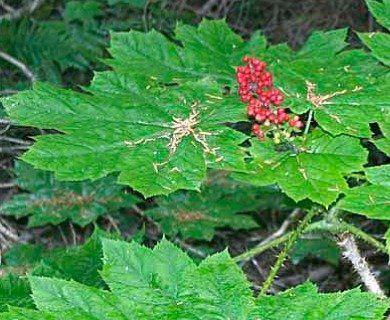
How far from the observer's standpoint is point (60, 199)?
360cm

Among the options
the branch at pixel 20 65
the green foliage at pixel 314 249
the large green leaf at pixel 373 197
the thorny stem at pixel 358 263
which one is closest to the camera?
the large green leaf at pixel 373 197

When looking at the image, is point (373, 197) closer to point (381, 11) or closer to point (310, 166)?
point (310, 166)

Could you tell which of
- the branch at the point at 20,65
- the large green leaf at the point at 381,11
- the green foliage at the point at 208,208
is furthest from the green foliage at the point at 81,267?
the branch at the point at 20,65

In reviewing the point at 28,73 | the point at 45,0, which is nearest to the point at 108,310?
the point at 28,73

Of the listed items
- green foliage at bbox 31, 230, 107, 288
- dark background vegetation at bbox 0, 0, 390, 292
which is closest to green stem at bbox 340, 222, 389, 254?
green foliage at bbox 31, 230, 107, 288

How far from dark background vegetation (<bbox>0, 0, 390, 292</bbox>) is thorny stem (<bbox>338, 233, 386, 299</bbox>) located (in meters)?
1.54

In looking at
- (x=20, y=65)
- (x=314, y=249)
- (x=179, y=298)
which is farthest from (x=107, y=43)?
(x=179, y=298)

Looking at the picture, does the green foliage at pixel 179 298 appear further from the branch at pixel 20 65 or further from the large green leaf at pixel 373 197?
the branch at pixel 20 65

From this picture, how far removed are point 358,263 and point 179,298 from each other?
0.65 m

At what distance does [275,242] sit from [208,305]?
57cm

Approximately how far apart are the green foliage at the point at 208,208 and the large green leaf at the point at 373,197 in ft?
5.66

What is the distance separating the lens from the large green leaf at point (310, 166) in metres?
1.73

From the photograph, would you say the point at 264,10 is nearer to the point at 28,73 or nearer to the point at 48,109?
the point at 28,73

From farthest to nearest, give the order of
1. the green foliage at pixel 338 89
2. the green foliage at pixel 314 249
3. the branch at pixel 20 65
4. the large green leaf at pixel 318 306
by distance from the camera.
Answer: the branch at pixel 20 65
the green foliage at pixel 314 249
the green foliage at pixel 338 89
the large green leaf at pixel 318 306
